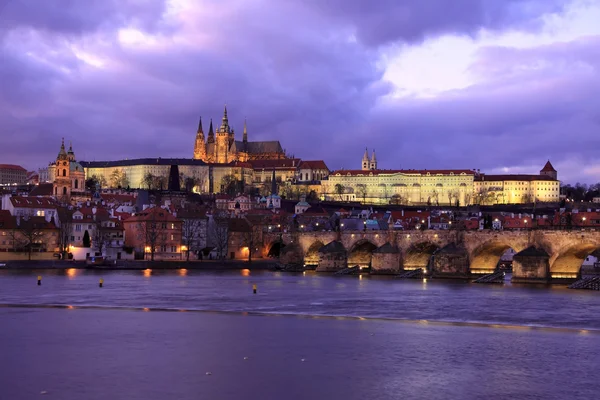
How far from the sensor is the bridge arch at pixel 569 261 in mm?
48597

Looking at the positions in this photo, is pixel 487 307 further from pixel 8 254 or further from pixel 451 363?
pixel 8 254

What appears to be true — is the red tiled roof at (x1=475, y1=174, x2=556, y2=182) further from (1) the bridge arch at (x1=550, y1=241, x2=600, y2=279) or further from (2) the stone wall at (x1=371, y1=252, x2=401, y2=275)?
(1) the bridge arch at (x1=550, y1=241, x2=600, y2=279)

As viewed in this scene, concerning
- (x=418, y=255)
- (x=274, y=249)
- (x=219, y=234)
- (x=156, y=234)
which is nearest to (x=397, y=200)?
(x=274, y=249)

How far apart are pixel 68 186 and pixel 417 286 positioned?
77.3m

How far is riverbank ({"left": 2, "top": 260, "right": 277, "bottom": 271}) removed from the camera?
59.8 meters

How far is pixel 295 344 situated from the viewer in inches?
954

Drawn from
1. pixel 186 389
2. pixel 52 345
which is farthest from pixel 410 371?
pixel 52 345

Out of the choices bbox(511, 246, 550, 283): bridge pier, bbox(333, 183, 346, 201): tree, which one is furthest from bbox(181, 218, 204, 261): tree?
bbox(333, 183, 346, 201): tree

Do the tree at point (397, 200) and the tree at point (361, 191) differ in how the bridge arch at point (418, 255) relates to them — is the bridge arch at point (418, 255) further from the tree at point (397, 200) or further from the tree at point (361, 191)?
the tree at point (361, 191)

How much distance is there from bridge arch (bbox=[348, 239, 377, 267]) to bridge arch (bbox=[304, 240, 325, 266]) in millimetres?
3710

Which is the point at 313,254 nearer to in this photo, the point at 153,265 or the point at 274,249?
the point at 274,249

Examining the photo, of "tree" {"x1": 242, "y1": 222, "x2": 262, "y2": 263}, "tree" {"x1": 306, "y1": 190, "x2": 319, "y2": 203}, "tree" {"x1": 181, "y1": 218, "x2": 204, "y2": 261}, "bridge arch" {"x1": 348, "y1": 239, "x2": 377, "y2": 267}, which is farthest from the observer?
"tree" {"x1": 306, "y1": 190, "x2": 319, "y2": 203}

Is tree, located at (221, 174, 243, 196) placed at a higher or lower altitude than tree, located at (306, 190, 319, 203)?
higher

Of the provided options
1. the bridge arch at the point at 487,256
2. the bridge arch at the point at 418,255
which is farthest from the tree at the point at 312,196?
the bridge arch at the point at 487,256
